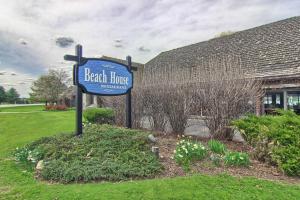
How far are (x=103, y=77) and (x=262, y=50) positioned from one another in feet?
36.0

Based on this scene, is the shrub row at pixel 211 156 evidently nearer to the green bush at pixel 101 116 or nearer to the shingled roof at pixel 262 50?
the shingled roof at pixel 262 50

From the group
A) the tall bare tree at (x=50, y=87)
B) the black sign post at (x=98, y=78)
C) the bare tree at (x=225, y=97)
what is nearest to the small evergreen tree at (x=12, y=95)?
the tall bare tree at (x=50, y=87)

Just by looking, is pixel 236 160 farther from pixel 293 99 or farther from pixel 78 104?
pixel 293 99

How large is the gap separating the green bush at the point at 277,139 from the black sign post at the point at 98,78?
4.27 m

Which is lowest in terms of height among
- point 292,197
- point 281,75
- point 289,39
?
point 292,197

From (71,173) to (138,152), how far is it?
172cm

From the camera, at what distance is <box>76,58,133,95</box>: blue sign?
8000mm

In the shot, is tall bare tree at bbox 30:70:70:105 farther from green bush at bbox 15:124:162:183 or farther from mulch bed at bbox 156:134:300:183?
mulch bed at bbox 156:134:300:183

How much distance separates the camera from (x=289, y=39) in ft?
48.6

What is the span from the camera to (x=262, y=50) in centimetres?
1570

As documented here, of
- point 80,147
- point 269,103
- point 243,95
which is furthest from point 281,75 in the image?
point 80,147

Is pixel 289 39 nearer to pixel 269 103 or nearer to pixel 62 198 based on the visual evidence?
pixel 269 103

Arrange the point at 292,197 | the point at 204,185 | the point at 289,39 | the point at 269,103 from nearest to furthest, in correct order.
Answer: the point at 292,197 → the point at 204,185 → the point at 269,103 → the point at 289,39

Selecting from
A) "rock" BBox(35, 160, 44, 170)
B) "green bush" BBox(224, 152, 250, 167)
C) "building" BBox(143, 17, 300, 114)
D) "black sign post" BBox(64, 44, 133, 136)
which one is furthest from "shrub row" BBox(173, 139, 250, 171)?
"building" BBox(143, 17, 300, 114)
